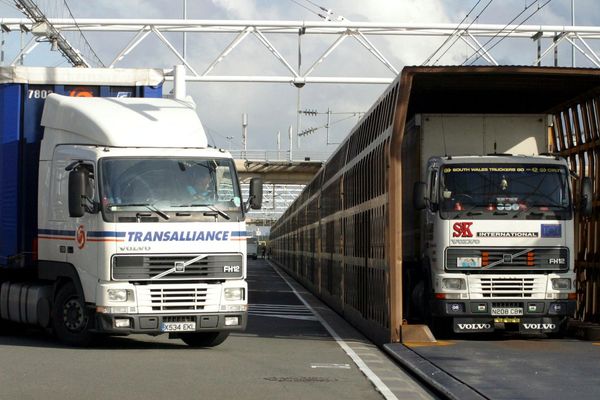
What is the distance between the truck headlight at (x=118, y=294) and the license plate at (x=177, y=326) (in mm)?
633

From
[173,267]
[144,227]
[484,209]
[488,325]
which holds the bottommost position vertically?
[488,325]

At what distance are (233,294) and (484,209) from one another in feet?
13.7

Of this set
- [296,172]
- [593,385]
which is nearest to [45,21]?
[593,385]

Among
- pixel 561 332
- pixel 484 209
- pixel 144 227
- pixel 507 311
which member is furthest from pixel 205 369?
pixel 561 332

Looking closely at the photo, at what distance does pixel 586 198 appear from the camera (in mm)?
18188

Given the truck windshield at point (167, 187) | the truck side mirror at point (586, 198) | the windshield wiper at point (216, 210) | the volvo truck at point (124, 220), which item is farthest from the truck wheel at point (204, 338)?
the truck side mirror at point (586, 198)

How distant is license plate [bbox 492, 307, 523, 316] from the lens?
1842 centimetres

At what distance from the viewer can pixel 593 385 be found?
12.9 m

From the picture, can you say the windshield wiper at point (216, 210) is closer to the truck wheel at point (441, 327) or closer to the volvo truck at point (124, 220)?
the volvo truck at point (124, 220)

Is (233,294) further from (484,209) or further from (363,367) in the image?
(484,209)

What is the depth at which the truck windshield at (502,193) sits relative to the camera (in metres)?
18.5

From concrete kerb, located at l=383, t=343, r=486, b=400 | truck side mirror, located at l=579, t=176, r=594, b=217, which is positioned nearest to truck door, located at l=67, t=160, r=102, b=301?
concrete kerb, located at l=383, t=343, r=486, b=400

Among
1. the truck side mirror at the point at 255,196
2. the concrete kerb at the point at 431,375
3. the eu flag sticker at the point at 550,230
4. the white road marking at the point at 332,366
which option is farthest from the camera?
the eu flag sticker at the point at 550,230

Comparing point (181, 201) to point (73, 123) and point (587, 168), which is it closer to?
Result: point (73, 123)
